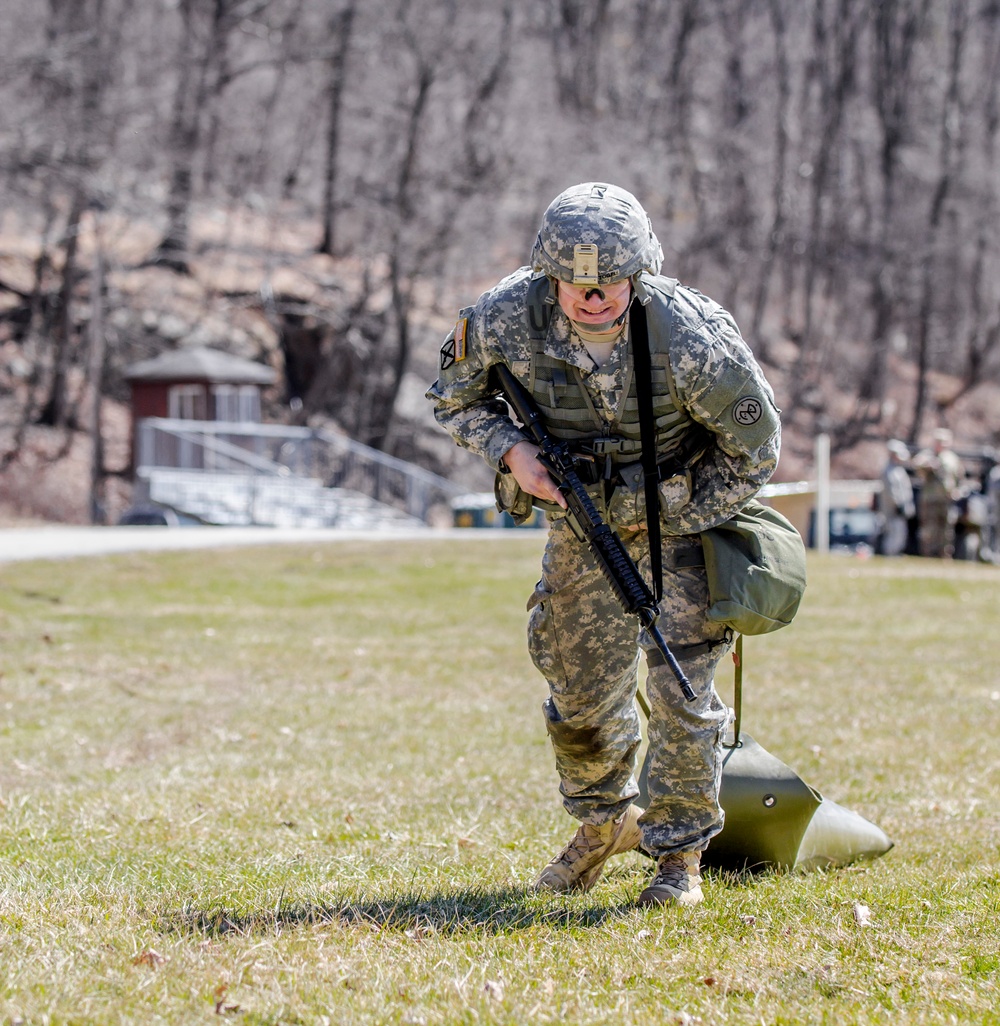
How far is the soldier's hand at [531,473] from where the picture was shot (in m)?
3.75

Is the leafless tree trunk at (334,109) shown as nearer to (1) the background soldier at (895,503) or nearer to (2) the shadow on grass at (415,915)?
(1) the background soldier at (895,503)

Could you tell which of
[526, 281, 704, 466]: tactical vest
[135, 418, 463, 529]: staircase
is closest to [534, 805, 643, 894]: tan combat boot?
[526, 281, 704, 466]: tactical vest

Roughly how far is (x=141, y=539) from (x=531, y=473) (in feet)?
48.5

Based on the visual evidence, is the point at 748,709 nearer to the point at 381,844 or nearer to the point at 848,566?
the point at 381,844

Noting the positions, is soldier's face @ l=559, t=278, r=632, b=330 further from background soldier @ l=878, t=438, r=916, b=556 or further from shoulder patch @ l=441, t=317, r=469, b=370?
background soldier @ l=878, t=438, r=916, b=556

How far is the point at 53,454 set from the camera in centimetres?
3161

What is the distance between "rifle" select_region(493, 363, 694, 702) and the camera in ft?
12.1

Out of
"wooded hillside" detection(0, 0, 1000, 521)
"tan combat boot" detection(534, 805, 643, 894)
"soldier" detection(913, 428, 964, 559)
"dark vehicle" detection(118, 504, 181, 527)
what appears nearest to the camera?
"tan combat boot" detection(534, 805, 643, 894)

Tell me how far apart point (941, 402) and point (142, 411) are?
28076 millimetres

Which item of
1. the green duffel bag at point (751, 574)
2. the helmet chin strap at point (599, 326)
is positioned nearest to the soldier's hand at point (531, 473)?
the helmet chin strap at point (599, 326)

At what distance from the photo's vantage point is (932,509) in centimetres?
2155

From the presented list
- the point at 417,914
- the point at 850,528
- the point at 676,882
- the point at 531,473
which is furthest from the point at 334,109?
the point at 417,914

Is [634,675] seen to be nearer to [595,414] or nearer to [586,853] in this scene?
[586,853]

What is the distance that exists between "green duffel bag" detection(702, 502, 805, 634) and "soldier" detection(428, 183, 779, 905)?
89 mm
